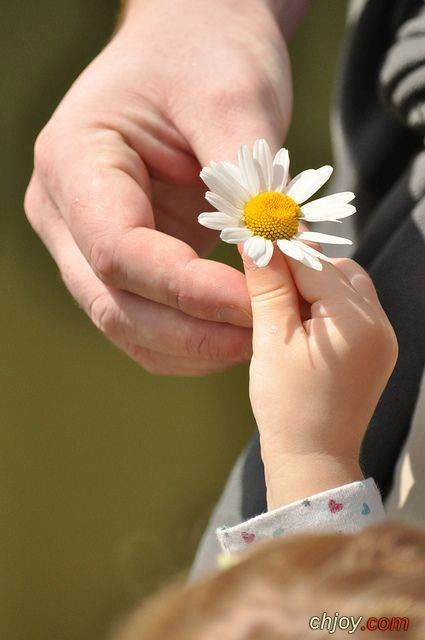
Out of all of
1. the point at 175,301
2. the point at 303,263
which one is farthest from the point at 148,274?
the point at 303,263

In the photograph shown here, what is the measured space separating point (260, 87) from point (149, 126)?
0.31 ft

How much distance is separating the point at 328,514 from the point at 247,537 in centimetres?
6

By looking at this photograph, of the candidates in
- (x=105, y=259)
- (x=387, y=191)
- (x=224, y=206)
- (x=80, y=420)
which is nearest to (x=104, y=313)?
(x=105, y=259)

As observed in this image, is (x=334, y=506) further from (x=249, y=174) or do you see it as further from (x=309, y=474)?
(x=249, y=174)

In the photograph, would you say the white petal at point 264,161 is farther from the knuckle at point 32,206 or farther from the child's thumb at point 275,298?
the knuckle at point 32,206

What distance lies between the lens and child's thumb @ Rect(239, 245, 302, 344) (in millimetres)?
Answer: 524

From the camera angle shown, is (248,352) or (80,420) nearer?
(248,352)

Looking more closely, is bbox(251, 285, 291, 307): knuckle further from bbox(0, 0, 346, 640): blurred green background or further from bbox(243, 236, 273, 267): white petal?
bbox(0, 0, 346, 640): blurred green background

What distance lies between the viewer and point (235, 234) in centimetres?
51

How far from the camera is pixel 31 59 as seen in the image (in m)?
1.25

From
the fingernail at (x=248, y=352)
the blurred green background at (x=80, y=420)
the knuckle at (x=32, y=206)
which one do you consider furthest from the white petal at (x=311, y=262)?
the blurred green background at (x=80, y=420)

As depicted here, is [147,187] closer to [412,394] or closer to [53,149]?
[53,149]

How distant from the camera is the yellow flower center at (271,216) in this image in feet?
1.70

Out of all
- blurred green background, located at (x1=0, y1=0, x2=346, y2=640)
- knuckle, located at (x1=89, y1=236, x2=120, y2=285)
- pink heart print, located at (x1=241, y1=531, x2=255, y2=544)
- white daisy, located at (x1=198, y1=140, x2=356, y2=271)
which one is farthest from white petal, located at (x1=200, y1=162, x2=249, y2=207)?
blurred green background, located at (x1=0, y1=0, x2=346, y2=640)
